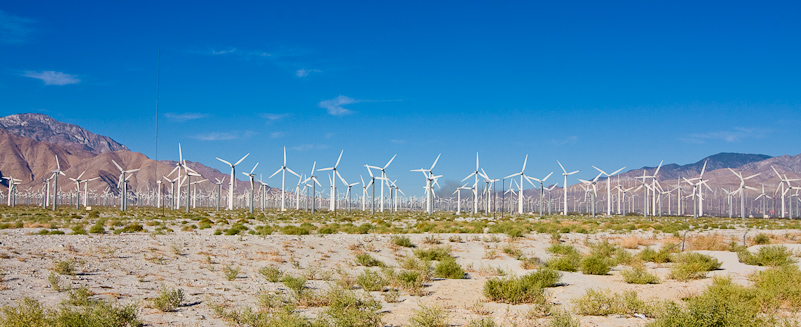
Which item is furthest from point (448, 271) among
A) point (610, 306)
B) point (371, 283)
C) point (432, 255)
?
point (610, 306)

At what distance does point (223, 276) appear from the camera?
18375 mm

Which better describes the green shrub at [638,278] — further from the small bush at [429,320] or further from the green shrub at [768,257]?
the small bush at [429,320]

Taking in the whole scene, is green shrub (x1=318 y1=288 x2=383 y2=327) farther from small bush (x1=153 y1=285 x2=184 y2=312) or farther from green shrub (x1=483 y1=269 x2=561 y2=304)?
small bush (x1=153 y1=285 x2=184 y2=312)

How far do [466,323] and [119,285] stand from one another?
10.4 metres

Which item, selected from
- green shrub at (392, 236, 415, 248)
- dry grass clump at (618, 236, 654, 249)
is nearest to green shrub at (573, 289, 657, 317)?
green shrub at (392, 236, 415, 248)

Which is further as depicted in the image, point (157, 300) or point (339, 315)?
point (157, 300)

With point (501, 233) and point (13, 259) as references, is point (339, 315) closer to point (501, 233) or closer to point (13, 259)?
point (13, 259)

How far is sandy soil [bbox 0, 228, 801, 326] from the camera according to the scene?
1321cm

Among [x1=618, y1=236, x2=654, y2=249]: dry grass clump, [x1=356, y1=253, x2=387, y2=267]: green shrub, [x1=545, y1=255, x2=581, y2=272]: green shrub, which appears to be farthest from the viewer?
[x1=618, y1=236, x2=654, y2=249]: dry grass clump

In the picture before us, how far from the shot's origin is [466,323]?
38.8ft

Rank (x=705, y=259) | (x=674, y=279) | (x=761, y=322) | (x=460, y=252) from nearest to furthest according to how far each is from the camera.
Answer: (x=761, y=322)
(x=674, y=279)
(x=705, y=259)
(x=460, y=252)

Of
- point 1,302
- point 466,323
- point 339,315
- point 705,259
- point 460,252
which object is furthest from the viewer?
point 460,252

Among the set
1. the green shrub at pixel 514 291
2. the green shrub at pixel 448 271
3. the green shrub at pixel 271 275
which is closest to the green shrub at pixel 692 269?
the green shrub at pixel 514 291

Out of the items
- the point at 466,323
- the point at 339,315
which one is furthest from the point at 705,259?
the point at 339,315
